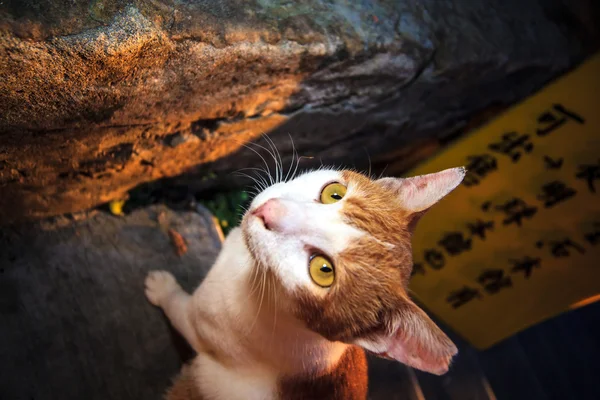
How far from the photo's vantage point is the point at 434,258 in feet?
9.07

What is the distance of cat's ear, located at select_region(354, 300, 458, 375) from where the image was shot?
1182mm

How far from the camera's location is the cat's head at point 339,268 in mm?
1344

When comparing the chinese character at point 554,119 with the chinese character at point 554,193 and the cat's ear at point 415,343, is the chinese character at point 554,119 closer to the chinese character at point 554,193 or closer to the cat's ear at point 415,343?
the chinese character at point 554,193

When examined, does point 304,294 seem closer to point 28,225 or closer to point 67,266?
point 67,266

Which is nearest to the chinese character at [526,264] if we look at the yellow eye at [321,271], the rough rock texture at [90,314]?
the rough rock texture at [90,314]

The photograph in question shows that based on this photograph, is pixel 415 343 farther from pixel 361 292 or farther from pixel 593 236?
pixel 593 236

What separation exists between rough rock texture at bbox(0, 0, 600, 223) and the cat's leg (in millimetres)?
505

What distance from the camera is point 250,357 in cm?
167

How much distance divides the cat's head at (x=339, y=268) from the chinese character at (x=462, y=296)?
4.90ft

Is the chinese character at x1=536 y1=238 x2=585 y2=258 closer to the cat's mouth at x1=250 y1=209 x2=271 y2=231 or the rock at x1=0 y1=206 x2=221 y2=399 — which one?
the cat's mouth at x1=250 y1=209 x2=271 y2=231

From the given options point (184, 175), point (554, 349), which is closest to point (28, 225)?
point (184, 175)

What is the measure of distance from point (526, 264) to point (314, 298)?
1.74 metres

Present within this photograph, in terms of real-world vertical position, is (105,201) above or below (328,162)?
above

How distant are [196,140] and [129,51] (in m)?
0.78
